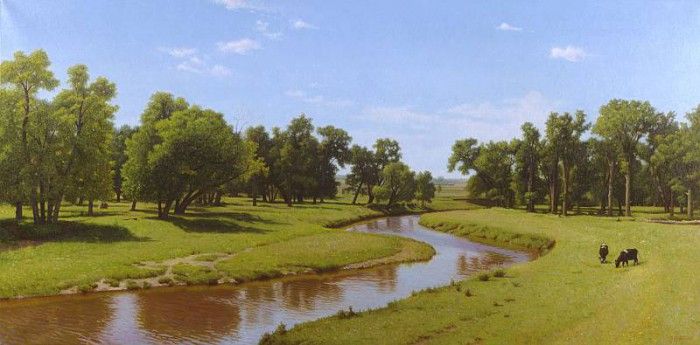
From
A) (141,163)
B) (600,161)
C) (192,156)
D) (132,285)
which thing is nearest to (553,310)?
(132,285)

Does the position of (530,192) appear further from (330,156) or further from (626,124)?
(330,156)

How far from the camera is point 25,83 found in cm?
4944

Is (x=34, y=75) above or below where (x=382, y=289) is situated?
above

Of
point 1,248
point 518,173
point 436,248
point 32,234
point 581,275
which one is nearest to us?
point 581,275

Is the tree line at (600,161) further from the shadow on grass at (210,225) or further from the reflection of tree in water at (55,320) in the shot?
the reflection of tree in water at (55,320)

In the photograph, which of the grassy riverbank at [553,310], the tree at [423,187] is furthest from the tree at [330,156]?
the grassy riverbank at [553,310]

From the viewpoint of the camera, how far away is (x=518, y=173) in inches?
4683

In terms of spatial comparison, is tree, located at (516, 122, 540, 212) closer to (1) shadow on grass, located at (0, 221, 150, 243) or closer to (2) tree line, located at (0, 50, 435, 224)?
(2) tree line, located at (0, 50, 435, 224)

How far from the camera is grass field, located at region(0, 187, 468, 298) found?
33719mm

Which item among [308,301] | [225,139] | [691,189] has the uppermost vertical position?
[225,139]

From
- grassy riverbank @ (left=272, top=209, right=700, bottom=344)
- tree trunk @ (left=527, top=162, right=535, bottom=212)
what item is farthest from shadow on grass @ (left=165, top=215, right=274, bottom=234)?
tree trunk @ (left=527, top=162, right=535, bottom=212)

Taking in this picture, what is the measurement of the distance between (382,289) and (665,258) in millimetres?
19756

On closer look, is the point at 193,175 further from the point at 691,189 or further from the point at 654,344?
the point at 691,189

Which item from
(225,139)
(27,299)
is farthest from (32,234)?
(225,139)
